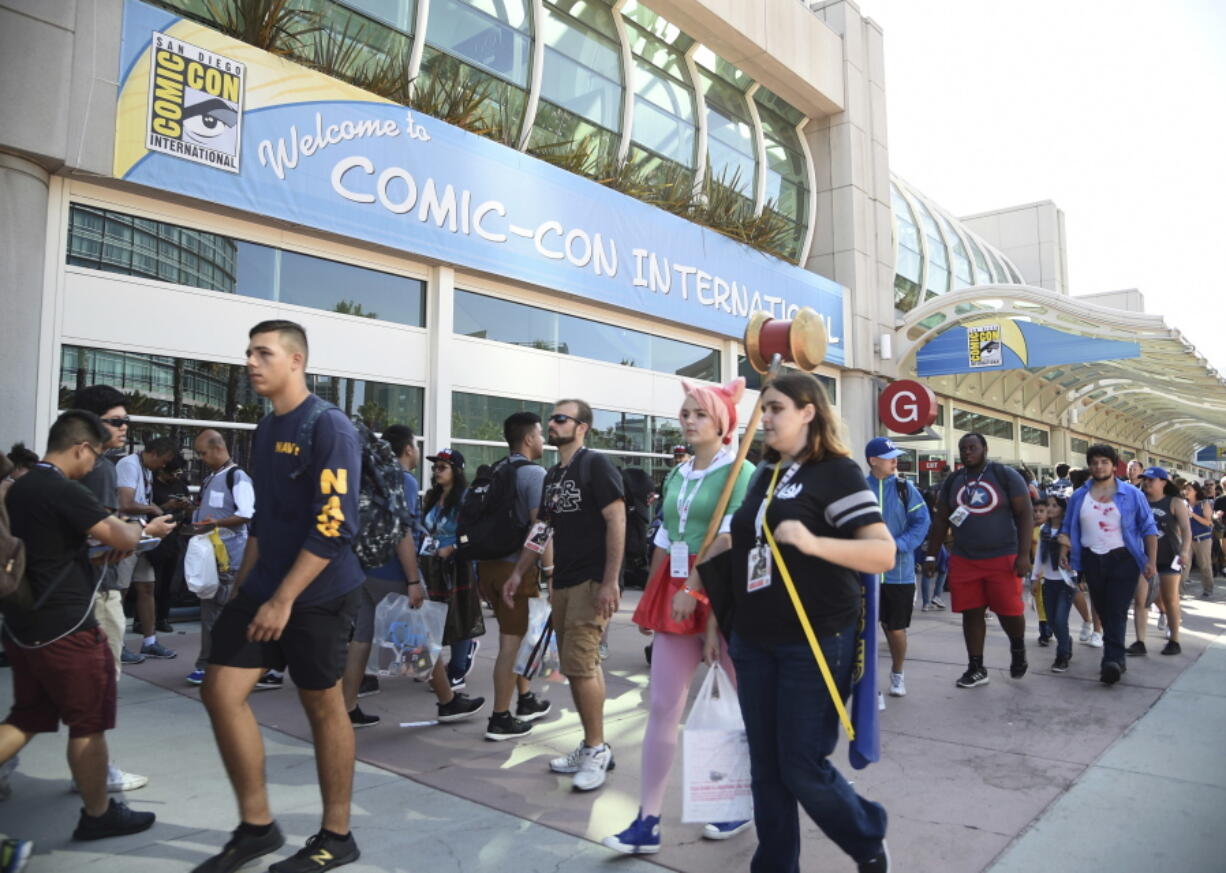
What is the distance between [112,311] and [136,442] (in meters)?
1.27

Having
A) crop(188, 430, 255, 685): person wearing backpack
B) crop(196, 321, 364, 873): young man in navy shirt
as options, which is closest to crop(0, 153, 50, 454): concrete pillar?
crop(188, 430, 255, 685): person wearing backpack

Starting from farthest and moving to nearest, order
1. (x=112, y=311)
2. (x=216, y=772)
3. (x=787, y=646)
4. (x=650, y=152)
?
(x=650, y=152)
(x=112, y=311)
(x=216, y=772)
(x=787, y=646)

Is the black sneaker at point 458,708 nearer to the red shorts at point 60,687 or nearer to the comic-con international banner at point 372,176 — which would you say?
the red shorts at point 60,687

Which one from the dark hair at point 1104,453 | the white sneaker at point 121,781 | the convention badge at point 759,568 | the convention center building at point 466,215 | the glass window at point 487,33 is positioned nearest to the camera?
the convention badge at point 759,568

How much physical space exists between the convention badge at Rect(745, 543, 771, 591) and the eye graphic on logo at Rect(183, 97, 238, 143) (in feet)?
25.4

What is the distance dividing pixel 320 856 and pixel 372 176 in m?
8.31

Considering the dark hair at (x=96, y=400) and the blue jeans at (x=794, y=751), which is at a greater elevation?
the dark hair at (x=96, y=400)

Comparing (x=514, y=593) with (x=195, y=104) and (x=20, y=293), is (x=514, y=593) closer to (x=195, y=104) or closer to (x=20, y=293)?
(x=20, y=293)

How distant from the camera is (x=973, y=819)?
3.45 m

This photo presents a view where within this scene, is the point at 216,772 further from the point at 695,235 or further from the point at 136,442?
the point at 695,235

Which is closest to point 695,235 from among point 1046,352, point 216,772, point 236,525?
point 1046,352

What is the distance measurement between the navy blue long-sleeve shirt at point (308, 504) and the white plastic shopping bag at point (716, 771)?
1.40 m

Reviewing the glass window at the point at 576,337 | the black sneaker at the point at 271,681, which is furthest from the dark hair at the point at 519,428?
the glass window at the point at 576,337

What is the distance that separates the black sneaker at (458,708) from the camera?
501cm
